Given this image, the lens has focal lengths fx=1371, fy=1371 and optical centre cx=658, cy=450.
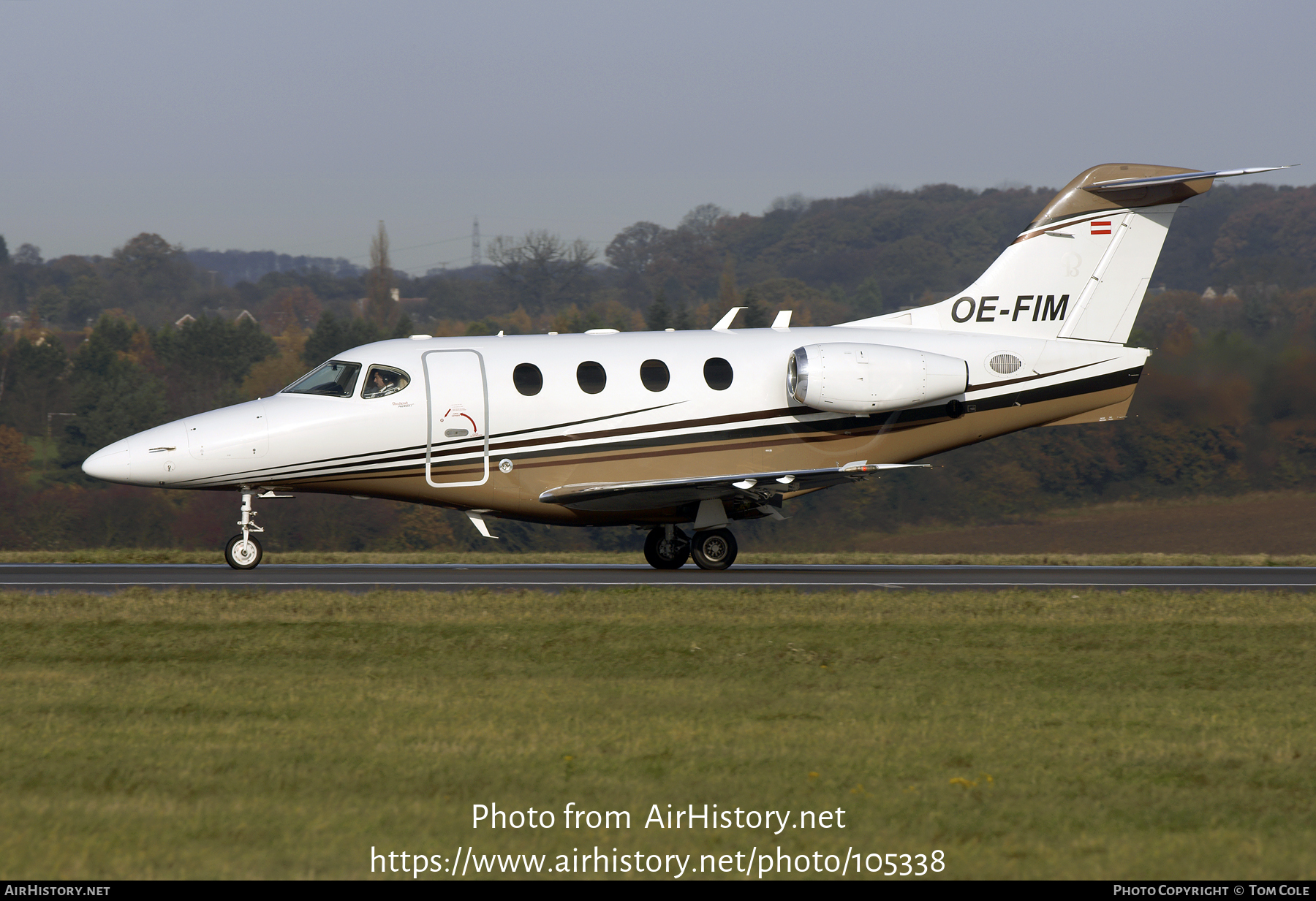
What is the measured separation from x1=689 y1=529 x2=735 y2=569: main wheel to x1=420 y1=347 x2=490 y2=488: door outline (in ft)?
11.8

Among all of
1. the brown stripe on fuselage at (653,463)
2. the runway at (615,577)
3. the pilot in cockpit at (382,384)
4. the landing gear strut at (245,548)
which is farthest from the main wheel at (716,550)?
the landing gear strut at (245,548)

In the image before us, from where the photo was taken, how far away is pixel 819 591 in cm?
1791

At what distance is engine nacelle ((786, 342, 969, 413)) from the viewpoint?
70.9 ft

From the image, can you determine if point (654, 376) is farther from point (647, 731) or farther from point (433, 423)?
point (647, 731)

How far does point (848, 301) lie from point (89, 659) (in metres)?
139

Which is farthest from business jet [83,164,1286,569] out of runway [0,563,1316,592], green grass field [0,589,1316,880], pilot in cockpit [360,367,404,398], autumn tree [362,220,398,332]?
autumn tree [362,220,398,332]

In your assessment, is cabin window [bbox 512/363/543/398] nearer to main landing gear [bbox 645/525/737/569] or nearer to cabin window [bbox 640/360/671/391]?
cabin window [bbox 640/360/671/391]

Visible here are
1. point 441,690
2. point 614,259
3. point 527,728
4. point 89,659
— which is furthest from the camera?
point 614,259

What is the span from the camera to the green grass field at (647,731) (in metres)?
7.12

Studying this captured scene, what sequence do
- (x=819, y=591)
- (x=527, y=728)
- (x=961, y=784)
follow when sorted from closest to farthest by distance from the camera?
1. (x=961, y=784)
2. (x=527, y=728)
3. (x=819, y=591)

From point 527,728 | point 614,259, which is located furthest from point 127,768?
point 614,259

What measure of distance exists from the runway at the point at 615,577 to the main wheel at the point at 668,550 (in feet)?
0.98

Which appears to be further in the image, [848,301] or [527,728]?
[848,301]

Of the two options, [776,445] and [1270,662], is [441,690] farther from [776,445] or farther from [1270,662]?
[776,445]
